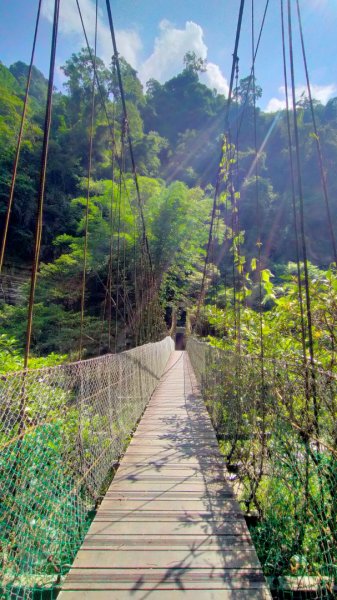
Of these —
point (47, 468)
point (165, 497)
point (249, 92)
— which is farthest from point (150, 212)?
point (47, 468)

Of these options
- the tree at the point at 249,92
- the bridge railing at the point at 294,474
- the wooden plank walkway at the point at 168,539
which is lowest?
the wooden plank walkway at the point at 168,539

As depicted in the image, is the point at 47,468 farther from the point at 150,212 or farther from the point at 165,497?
the point at 150,212

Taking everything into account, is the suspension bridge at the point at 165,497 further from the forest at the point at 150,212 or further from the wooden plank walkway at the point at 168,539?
the forest at the point at 150,212

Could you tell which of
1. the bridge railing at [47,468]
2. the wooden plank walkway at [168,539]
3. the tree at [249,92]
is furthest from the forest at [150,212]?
the bridge railing at [47,468]

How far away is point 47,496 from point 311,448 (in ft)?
2.76

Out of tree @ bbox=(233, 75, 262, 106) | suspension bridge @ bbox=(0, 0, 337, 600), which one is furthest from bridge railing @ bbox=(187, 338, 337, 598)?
tree @ bbox=(233, 75, 262, 106)

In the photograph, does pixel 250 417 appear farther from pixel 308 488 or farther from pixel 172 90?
pixel 172 90

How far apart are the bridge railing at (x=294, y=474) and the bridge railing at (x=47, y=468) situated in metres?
0.70

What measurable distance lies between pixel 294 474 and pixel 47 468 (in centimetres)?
→ 80

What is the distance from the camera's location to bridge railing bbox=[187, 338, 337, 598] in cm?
85

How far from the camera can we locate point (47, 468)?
1008 millimetres

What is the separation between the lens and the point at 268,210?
63.9ft

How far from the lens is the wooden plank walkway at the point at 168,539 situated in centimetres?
Result: 90

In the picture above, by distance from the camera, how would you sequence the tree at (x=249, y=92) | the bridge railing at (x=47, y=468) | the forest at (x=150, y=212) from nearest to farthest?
the bridge railing at (x=47, y=468), the tree at (x=249, y=92), the forest at (x=150, y=212)
